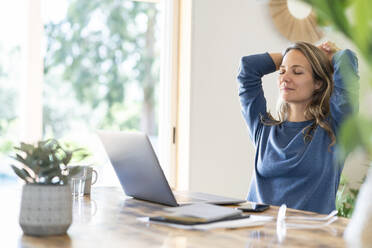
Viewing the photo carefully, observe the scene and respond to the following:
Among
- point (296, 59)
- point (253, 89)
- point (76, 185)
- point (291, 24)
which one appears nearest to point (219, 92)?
point (291, 24)

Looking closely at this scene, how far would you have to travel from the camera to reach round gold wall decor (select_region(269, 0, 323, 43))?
3.58 meters

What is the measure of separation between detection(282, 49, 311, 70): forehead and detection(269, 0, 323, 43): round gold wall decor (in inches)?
49.8

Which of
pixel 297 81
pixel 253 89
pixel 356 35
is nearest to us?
pixel 356 35

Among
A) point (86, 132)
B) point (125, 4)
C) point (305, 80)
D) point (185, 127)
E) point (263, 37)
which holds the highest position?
point (125, 4)

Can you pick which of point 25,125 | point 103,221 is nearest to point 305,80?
point 103,221

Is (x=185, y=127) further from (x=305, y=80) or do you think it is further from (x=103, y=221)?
(x=103, y=221)

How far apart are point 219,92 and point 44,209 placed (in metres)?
2.34

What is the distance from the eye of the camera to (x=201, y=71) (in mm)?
3354

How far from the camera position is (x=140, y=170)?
1.70 meters

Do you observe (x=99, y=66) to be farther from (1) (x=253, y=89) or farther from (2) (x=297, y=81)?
(2) (x=297, y=81)

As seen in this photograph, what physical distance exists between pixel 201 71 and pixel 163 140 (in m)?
0.49

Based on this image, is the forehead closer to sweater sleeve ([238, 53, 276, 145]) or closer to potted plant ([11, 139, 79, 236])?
sweater sleeve ([238, 53, 276, 145])

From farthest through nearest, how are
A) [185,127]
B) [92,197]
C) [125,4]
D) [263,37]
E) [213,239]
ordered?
[125,4], [263,37], [185,127], [92,197], [213,239]

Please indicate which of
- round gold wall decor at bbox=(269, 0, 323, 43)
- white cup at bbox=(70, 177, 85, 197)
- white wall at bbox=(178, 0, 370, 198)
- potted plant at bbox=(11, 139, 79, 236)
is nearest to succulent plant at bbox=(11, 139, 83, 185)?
potted plant at bbox=(11, 139, 79, 236)
